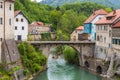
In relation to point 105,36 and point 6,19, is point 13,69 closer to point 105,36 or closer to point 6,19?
point 6,19

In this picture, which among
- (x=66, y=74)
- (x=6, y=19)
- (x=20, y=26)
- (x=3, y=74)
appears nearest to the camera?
(x=3, y=74)

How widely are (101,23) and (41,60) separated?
641 inches

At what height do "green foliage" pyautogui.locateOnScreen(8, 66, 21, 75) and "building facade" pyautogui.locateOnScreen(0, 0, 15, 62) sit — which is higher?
"building facade" pyautogui.locateOnScreen(0, 0, 15, 62)

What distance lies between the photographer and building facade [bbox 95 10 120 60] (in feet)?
194

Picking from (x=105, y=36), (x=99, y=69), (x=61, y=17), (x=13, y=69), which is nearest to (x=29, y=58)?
(x=13, y=69)

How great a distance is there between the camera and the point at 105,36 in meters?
62.4

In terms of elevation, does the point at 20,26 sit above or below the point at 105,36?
above

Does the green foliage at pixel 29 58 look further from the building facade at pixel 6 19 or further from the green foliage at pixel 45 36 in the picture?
the green foliage at pixel 45 36

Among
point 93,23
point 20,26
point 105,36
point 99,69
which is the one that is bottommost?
point 99,69

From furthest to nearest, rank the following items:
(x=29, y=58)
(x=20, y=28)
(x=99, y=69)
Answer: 1. (x=20, y=28)
2. (x=99, y=69)
3. (x=29, y=58)

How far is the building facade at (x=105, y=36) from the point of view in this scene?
5928cm

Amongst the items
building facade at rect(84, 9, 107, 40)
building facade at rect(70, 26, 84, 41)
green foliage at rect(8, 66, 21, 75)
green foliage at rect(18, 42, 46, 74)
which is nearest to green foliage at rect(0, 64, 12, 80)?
green foliage at rect(8, 66, 21, 75)

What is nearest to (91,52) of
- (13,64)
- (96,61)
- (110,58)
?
→ (96,61)

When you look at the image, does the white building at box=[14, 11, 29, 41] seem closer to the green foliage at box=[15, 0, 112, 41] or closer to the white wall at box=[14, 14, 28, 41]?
the white wall at box=[14, 14, 28, 41]
